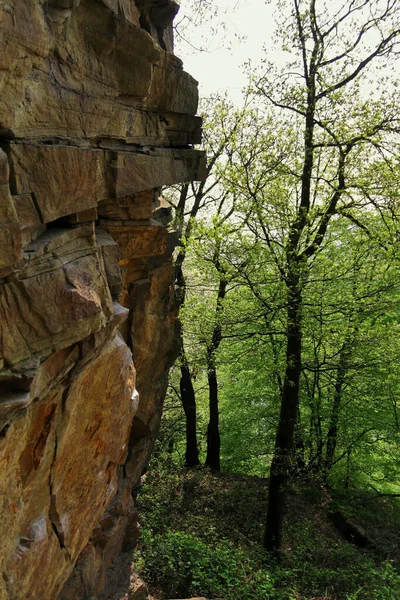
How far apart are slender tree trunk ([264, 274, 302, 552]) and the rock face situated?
16.0 ft

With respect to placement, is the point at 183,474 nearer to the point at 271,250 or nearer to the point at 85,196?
the point at 271,250

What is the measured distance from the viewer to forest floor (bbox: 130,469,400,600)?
8438 mm

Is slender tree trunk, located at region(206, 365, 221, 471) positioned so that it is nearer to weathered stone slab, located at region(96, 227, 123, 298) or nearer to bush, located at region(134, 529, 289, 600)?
bush, located at region(134, 529, 289, 600)

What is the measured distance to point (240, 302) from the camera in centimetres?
1282

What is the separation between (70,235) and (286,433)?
8411mm

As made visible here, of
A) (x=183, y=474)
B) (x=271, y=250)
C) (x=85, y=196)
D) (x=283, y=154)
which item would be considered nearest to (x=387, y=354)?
(x=271, y=250)

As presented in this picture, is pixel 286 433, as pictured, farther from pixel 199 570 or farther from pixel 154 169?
pixel 154 169

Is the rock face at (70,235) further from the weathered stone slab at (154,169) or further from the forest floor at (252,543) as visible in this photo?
the forest floor at (252,543)

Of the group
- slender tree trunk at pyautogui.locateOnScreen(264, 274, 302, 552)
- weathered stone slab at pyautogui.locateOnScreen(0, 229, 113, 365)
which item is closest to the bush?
slender tree trunk at pyautogui.locateOnScreen(264, 274, 302, 552)

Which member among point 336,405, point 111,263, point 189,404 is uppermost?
point 111,263

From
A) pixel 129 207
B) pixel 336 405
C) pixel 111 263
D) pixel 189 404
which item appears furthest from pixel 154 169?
pixel 189 404

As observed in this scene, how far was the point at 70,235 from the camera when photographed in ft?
14.0

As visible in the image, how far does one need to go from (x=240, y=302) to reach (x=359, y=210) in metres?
4.16

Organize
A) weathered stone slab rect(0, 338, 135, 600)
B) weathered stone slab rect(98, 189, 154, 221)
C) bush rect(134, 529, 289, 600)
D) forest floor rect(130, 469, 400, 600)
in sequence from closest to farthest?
1. weathered stone slab rect(0, 338, 135, 600)
2. weathered stone slab rect(98, 189, 154, 221)
3. bush rect(134, 529, 289, 600)
4. forest floor rect(130, 469, 400, 600)
